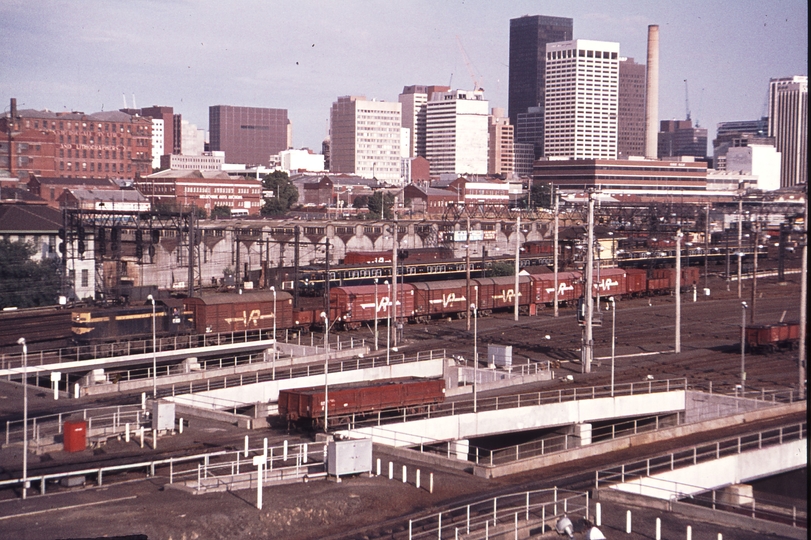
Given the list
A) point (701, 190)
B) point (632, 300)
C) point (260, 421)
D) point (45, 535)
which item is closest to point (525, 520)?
point (45, 535)

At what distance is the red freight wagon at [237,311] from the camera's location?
166 feet

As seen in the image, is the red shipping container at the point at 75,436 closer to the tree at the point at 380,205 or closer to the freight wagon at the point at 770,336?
the freight wagon at the point at 770,336

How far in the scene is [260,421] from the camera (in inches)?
1345

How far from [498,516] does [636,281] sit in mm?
54975

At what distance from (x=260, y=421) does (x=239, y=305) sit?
733 inches

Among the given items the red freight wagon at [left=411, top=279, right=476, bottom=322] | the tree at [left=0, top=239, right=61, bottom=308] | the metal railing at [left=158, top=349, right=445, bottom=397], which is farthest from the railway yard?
the tree at [left=0, top=239, right=61, bottom=308]

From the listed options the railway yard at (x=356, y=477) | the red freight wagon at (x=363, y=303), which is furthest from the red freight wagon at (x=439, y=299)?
the railway yard at (x=356, y=477)

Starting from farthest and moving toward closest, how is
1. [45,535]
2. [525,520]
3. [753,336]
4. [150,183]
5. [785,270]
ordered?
[150,183] → [785,270] → [753,336] → [525,520] → [45,535]

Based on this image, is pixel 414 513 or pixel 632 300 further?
pixel 632 300

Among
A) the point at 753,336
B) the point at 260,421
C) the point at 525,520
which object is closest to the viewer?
the point at 525,520

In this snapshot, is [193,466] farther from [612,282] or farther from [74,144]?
[74,144]

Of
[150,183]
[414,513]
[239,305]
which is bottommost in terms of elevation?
[414,513]

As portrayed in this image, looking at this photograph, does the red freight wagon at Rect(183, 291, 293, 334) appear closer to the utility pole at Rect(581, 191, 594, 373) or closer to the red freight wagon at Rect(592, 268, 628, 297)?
the utility pole at Rect(581, 191, 594, 373)

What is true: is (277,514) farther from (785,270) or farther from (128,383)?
(785,270)
